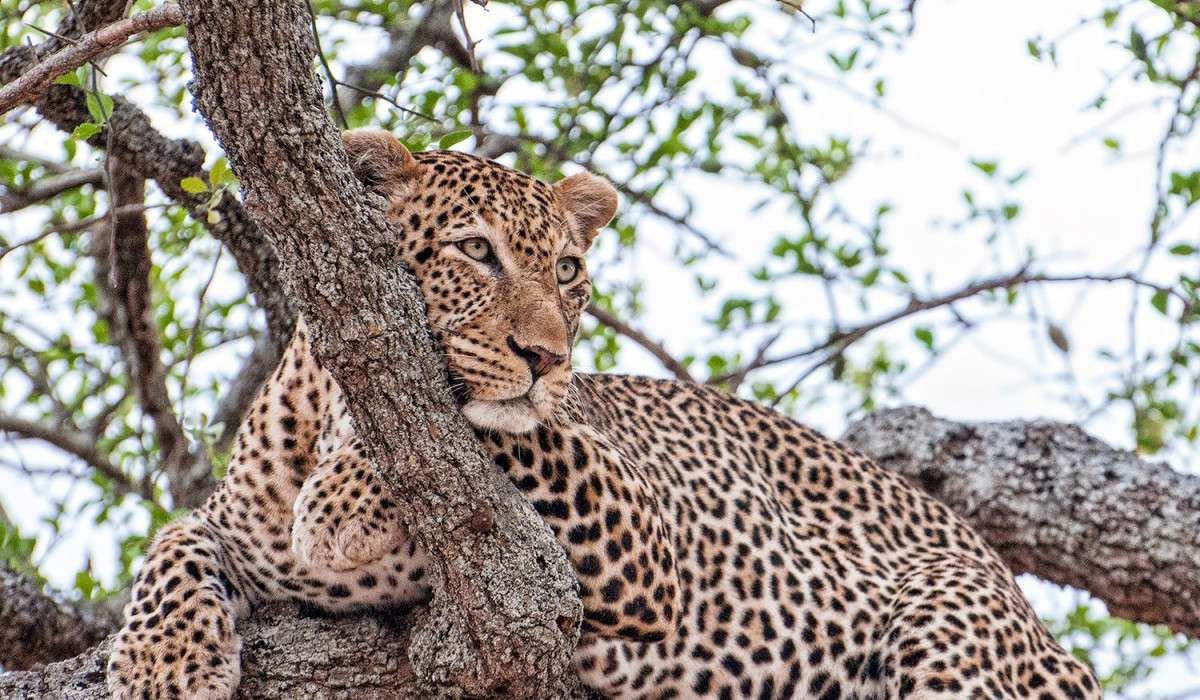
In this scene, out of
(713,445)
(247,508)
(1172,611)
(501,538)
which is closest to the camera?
(501,538)

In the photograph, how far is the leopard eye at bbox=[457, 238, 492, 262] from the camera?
5477 mm

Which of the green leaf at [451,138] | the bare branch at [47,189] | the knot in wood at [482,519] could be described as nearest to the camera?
the knot in wood at [482,519]

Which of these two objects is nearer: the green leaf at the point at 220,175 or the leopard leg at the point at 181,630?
the leopard leg at the point at 181,630

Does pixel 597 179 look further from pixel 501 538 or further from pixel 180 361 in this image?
pixel 180 361

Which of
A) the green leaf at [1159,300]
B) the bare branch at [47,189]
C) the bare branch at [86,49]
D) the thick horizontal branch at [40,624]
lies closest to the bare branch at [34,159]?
the bare branch at [47,189]

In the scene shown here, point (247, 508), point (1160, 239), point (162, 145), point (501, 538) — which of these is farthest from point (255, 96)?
point (1160, 239)

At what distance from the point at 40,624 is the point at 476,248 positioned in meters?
3.16

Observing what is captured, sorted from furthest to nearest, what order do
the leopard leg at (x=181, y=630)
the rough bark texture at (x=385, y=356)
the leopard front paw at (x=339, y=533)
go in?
the leopard leg at (x=181, y=630) → the leopard front paw at (x=339, y=533) → the rough bark texture at (x=385, y=356)

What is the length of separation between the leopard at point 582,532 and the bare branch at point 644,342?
5.22 ft

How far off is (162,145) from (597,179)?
2.08m

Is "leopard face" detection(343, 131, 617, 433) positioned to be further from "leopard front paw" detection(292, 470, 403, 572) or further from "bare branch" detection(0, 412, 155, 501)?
"bare branch" detection(0, 412, 155, 501)

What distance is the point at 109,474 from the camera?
8.81 metres

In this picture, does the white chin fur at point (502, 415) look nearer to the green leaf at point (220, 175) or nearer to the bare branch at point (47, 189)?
the green leaf at point (220, 175)

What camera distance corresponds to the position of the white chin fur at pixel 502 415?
5.11 m
